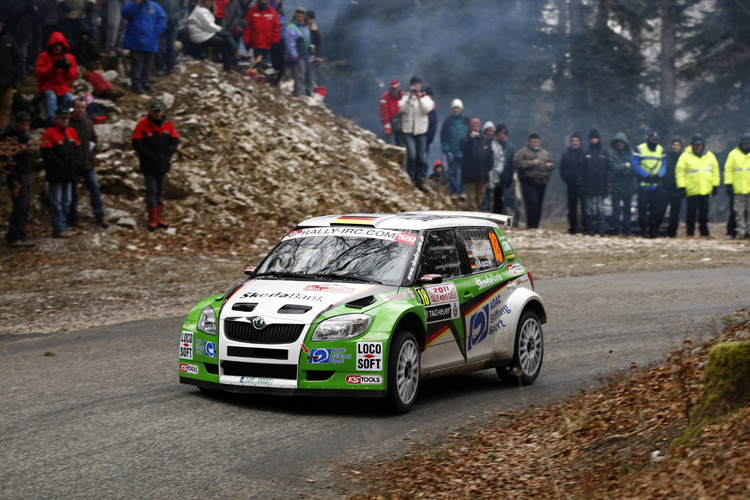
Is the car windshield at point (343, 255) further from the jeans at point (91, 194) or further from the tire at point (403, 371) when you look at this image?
the jeans at point (91, 194)

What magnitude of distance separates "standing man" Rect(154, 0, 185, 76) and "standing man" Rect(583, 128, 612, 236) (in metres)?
10.9

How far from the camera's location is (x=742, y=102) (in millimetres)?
32062

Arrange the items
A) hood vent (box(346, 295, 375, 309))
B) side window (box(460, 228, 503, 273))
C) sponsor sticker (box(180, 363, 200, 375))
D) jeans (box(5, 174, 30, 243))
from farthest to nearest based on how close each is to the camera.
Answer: jeans (box(5, 174, 30, 243)) < side window (box(460, 228, 503, 273)) < sponsor sticker (box(180, 363, 200, 375)) < hood vent (box(346, 295, 375, 309))

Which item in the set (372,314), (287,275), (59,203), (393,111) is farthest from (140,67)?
(372,314)

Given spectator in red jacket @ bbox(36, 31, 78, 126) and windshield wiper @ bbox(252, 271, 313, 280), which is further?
spectator in red jacket @ bbox(36, 31, 78, 126)

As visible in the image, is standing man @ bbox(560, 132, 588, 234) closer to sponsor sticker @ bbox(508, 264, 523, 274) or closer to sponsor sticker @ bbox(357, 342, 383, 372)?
sponsor sticker @ bbox(508, 264, 523, 274)

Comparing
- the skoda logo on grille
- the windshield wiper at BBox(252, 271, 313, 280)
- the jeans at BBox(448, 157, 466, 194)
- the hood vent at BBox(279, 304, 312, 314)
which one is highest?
the jeans at BBox(448, 157, 466, 194)

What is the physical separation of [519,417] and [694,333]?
4891 mm

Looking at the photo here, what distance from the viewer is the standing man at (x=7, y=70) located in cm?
1705

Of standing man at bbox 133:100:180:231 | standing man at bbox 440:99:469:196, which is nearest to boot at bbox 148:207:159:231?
standing man at bbox 133:100:180:231

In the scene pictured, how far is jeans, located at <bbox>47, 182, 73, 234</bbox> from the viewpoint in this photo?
17.0 metres

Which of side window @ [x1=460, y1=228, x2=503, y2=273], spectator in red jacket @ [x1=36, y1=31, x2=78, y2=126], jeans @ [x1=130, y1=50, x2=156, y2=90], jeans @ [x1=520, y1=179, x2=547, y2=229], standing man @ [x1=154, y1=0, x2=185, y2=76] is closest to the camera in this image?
side window @ [x1=460, y1=228, x2=503, y2=273]

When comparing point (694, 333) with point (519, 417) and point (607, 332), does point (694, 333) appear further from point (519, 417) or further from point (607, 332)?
point (519, 417)

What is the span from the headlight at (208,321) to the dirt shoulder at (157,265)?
4714mm
